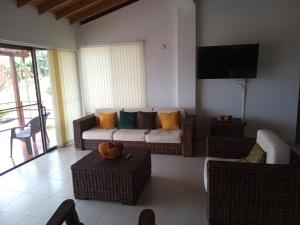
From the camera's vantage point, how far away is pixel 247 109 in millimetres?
4586

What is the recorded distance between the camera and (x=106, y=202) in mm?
2721

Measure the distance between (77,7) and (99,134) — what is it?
253cm

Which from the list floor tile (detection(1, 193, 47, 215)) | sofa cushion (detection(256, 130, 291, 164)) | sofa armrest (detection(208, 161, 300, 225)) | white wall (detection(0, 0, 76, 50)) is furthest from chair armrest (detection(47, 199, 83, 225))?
white wall (detection(0, 0, 76, 50))

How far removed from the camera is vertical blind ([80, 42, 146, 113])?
16.5ft

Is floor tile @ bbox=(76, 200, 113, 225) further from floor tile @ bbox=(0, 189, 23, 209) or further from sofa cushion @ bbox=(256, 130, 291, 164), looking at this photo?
sofa cushion @ bbox=(256, 130, 291, 164)

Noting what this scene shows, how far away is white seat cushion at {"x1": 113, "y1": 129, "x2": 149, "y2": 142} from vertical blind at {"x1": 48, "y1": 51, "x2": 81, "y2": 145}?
4.51 ft

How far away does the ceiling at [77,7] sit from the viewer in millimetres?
3969

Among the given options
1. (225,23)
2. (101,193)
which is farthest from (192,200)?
(225,23)

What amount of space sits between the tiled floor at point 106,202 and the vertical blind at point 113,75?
72.7 inches

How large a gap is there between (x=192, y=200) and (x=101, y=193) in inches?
43.4

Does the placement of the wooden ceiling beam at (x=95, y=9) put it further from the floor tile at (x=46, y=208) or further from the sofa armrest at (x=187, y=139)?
the floor tile at (x=46, y=208)

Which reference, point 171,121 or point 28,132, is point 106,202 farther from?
point 28,132

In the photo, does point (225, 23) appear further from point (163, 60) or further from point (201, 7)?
point (163, 60)

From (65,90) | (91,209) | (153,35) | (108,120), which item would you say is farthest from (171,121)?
(65,90)
